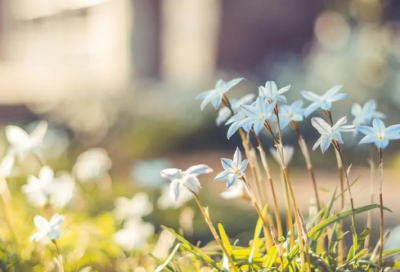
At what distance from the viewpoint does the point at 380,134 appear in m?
1.48

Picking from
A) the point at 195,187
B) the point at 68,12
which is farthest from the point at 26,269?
the point at 68,12

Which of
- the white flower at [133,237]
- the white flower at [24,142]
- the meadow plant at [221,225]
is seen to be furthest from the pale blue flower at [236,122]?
the white flower at [24,142]

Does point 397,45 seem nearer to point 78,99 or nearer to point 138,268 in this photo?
point 78,99

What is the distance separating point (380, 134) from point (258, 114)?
257 mm

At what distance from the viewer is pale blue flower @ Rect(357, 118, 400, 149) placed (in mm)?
1449

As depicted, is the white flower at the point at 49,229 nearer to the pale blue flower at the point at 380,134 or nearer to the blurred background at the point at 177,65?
the pale blue flower at the point at 380,134

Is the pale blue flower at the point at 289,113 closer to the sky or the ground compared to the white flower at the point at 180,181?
closer to the sky

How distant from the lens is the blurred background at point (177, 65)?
7.57m

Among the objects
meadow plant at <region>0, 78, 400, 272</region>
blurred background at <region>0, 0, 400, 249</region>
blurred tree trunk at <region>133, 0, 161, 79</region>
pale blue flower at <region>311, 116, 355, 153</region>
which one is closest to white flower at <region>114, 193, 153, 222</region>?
meadow plant at <region>0, 78, 400, 272</region>

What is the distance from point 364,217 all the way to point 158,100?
4.30 m

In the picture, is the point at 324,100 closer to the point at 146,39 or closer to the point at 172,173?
the point at 172,173

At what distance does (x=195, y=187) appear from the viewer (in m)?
1.49

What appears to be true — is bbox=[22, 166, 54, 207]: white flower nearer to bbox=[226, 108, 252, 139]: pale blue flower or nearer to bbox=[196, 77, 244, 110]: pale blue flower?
bbox=[196, 77, 244, 110]: pale blue flower

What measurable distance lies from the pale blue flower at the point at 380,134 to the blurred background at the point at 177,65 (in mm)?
4776
